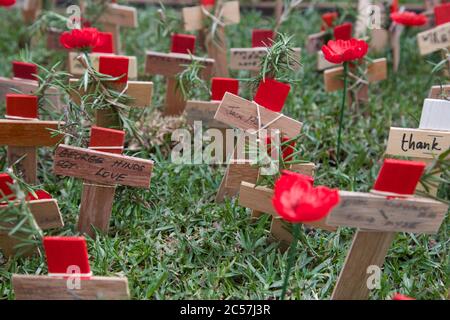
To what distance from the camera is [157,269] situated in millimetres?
1460

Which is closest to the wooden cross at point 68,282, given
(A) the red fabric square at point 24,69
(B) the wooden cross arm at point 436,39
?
(A) the red fabric square at point 24,69

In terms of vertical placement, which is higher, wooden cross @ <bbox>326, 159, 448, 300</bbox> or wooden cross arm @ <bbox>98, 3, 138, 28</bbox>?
wooden cross arm @ <bbox>98, 3, 138, 28</bbox>

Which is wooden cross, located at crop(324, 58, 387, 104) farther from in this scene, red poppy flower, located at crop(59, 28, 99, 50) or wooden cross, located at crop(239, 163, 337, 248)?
red poppy flower, located at crop(59, 28, 99, 50)

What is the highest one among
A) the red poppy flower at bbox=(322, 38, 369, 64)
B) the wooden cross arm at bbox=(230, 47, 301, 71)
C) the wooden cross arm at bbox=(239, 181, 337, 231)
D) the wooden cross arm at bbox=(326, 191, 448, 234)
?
the red poppy flower at bbox=(322, 38, 369, 64)

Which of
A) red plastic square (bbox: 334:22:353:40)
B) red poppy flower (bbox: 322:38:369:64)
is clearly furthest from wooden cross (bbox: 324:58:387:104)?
red poppy flower (bbox: 322:38:369:64)

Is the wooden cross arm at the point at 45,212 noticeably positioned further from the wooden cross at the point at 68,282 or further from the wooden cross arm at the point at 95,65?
the wooden cross arm at the point at 95,65

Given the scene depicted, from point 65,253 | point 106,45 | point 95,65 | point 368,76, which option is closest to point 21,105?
point 95,65

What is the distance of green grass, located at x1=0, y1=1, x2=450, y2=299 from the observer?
4.64 ft

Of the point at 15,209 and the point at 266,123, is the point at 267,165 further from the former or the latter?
the point at 15,209

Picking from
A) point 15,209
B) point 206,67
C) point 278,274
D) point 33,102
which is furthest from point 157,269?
point 206,67

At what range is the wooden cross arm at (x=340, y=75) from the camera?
206 centimetres

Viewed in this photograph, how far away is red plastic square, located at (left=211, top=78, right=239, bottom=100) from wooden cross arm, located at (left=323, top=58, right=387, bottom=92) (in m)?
0.45

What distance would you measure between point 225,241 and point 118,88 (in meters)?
0.49

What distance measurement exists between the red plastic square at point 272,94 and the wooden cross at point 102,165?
12.0 inches
